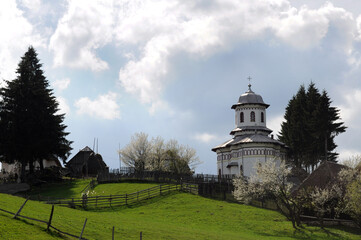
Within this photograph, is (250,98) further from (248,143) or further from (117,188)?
(117,188)

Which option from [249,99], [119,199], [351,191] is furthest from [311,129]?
[119,199]

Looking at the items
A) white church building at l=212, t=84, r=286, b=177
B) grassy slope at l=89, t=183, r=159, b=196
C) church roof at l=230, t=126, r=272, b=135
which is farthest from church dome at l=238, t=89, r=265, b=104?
grassy slope at l=89, t=183, r=159, b=196

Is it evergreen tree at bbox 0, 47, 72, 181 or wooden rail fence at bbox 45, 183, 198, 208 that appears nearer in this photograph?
wooden rail fence at bbox 45, 183, 198, 208

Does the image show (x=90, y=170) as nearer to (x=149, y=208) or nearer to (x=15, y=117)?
(x=15, y=117)

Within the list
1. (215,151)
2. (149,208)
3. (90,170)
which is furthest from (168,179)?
→ (90,170)

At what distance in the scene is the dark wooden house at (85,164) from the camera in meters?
73.6

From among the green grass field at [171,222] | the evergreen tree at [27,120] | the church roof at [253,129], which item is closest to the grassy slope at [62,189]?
the evergreen tree at [27,120]

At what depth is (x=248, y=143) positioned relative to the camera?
62656mm

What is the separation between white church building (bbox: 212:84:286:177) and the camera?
62156 millimetres

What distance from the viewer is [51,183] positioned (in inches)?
2313

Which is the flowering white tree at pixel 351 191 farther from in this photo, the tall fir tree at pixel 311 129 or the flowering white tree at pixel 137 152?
the flowering white tree at pixel 137 152

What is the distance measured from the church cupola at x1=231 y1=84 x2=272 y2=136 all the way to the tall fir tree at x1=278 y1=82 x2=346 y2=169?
14.3ft

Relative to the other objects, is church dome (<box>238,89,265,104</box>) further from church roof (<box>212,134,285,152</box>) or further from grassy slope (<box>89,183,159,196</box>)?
grassy slope (<box>89,183,159,196</box>)

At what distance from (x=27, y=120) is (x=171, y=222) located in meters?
29.3
